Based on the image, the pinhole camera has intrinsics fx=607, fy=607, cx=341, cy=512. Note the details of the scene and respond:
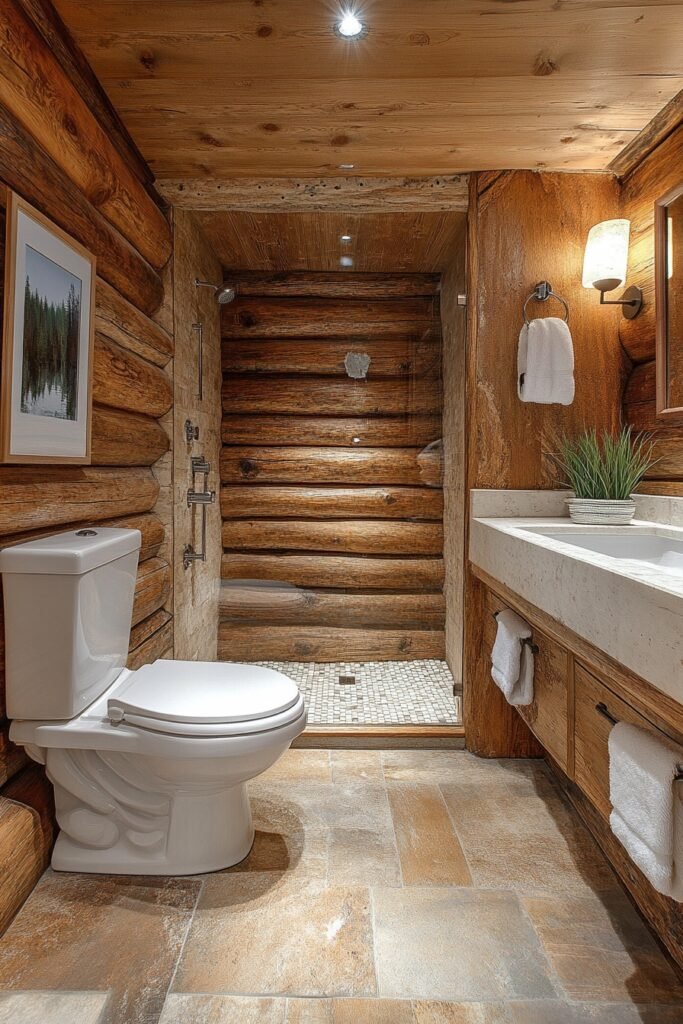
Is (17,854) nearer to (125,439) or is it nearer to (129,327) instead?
(125,439)

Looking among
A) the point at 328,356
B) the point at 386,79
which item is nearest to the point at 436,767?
the point at 328,356

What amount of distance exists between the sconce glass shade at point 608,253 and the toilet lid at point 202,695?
1.79 metres

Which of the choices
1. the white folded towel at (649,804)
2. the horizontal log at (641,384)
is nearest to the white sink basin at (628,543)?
the horizontal log at (641,384)

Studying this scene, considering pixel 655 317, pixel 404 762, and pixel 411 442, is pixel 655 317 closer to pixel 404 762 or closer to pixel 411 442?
pixel 411 442

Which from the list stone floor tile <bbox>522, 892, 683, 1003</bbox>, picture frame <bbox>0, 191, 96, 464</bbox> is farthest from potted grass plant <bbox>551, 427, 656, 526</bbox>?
picture frame <bbox>0, 191, 96, 464</bbox>

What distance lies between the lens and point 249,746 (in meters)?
1.50

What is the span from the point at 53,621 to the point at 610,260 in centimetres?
215

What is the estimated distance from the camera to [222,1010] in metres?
1.21

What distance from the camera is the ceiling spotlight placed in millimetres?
1537

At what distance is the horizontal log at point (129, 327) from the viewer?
73.5 inches

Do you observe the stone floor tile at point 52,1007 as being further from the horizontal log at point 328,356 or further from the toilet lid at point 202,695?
the horizontal log at point 328,356

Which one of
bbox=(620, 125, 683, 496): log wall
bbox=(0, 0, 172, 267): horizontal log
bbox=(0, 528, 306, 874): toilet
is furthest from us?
bbox=(620, 125, 683, 496): log wall

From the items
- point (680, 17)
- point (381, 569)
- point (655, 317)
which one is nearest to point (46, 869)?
point (381, 569)

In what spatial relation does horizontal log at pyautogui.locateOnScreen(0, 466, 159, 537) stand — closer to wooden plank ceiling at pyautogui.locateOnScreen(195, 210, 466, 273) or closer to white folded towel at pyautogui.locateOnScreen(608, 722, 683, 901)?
wooden plank ceiling at pyautogui.locateOnScreen(195, 210, 466, 273)
